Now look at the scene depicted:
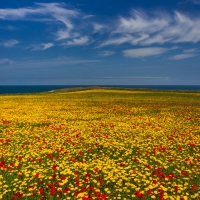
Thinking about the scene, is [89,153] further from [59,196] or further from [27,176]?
[59,196]

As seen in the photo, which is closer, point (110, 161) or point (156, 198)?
point (156, 198)

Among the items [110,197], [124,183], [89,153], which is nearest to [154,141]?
[89,153]

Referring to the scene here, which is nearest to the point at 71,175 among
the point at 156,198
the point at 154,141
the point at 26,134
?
the point at 156,198

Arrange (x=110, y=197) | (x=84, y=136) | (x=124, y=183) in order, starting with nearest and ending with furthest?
(x=110, y=197)
(x=124, y=183)
(x=84, y=136)

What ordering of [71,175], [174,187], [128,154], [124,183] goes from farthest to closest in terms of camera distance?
[128,154], [71,175], [124,183], [174,187]

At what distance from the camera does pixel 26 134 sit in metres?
14.8

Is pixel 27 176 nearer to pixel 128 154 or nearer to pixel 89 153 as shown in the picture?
pixel 89 153

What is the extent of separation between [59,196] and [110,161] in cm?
325

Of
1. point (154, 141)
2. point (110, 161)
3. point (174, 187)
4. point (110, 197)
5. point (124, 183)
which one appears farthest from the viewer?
point (154, 141)

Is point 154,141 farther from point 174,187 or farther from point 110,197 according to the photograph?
point 110,197

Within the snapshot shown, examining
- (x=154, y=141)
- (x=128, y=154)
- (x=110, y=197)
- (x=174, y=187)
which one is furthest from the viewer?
(x=154, y=141)

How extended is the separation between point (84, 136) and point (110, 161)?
4718mm

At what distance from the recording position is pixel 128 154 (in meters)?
10.9

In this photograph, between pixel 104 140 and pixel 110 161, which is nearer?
pixel 110 161
